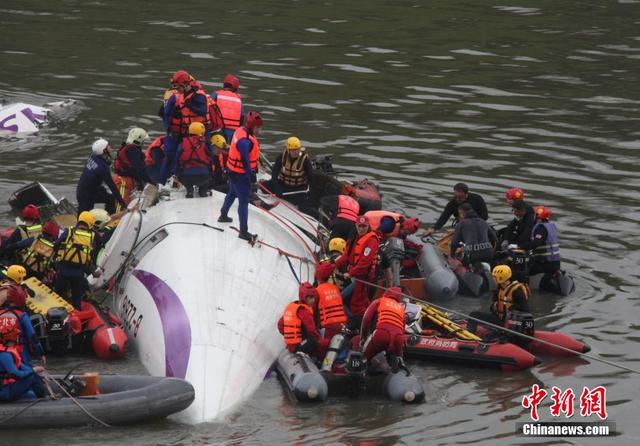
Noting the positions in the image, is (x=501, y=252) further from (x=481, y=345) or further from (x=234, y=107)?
(x=234, y=107)

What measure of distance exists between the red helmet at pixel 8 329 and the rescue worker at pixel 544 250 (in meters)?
9.14

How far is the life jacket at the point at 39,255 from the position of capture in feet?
62.5

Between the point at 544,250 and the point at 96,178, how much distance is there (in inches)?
304

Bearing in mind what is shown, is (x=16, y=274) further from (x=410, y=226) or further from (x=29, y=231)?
(x=410, y=226)

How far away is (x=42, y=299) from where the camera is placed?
18188 millimetres

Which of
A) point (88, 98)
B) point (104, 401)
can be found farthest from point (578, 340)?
point (88, 98)

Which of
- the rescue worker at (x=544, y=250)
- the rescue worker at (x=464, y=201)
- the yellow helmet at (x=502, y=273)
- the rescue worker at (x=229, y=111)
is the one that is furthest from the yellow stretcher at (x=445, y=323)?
the rescue worker at (x=229, y=111)

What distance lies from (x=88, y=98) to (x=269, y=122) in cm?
518

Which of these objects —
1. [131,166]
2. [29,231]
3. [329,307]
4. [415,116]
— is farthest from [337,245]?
[415,116]

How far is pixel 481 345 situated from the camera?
17469 millimetres

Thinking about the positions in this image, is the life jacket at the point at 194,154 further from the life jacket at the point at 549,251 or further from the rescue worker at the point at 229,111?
the life jacket at the point at 549,251

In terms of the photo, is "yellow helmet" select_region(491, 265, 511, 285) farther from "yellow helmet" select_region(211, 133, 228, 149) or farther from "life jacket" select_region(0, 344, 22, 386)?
"life jacket" select_region(0, 344, 22, 386)

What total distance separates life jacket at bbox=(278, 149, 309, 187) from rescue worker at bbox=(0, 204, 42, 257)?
4.46m

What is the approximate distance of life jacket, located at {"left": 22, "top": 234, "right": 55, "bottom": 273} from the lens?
750 inches
